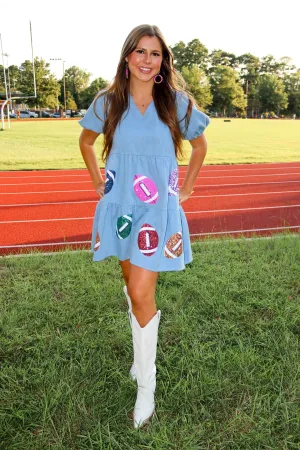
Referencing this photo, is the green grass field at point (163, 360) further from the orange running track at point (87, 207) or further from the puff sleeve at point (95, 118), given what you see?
the orange running track at point (87, 207)

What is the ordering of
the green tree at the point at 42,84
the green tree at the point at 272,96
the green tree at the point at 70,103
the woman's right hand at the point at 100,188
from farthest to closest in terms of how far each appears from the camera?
the green tree at the point at 272,96
the green tree at the point at 70,103
the green tree at the point at 42,84
the woman's right hand at the point at 100,188

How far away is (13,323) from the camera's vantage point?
2920 mm

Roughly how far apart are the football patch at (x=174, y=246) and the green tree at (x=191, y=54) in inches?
3268

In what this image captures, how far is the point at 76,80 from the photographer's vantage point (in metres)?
77.1

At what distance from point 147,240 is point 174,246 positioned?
0.14m

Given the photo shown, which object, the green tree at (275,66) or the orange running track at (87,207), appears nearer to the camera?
the orange running track at (87,207)

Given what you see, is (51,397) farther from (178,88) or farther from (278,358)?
(178,88)

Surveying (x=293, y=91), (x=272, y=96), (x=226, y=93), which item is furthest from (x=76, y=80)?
(x=293, y=91)

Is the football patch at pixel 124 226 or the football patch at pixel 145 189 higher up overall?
the football patch at pixel 145 189

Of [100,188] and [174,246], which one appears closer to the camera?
[174,246]

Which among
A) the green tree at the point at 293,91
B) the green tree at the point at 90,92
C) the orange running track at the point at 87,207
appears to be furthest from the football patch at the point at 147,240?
the green tree at the point at 293,91

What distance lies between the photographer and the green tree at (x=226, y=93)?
65.9 metres

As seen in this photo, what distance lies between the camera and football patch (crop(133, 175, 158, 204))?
2.00 metres

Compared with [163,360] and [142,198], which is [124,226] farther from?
[163,360]
